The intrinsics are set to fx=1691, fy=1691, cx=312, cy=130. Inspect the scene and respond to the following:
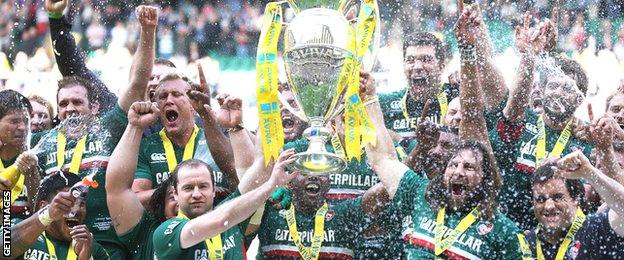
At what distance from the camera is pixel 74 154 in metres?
8.27

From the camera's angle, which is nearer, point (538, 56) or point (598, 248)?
point (598, 248)

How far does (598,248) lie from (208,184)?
1795 millimetres

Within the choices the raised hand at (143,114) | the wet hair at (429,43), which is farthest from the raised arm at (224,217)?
the wet hair at (429,43)

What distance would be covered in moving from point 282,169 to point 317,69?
0.46 meters

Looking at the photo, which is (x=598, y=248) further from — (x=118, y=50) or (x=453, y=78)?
(x=118, y=50)

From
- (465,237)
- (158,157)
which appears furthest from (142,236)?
(465,237)

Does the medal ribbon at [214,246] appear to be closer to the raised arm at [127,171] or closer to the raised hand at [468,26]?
the raised arm at [127,171]

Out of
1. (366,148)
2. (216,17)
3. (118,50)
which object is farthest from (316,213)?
(216,17)

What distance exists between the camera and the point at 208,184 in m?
7.71

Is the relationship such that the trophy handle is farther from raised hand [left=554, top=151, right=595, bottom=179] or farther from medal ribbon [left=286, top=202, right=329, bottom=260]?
raised hand [left=554, top=151, right=595, bottom=179]

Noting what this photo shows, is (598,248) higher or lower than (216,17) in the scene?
lower

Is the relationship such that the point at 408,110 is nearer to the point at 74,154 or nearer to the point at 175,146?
the point at 175,146

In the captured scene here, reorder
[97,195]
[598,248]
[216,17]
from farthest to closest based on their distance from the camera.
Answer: [216,17], [97,195], [598,248]

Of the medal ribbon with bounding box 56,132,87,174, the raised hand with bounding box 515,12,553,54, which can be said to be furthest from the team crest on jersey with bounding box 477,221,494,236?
the medal ribbon with bounding box 56,132,87,174
